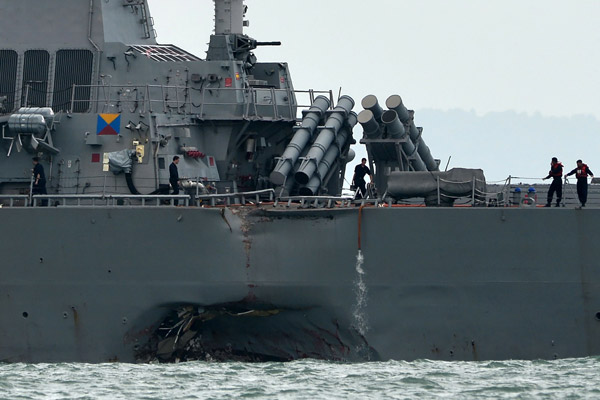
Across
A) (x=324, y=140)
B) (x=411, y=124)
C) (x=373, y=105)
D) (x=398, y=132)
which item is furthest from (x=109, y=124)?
(x=411, y=124)

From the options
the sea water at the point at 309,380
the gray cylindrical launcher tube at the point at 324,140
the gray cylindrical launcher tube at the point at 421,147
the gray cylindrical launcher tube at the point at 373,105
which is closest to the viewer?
the sea water at the point at 309,380

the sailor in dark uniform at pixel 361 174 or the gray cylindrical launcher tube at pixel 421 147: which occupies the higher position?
the gray cylindrical launcher tube at pixel 421 147

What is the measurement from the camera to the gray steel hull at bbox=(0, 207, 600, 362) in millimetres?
23250

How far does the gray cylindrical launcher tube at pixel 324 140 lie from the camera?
86.9ft

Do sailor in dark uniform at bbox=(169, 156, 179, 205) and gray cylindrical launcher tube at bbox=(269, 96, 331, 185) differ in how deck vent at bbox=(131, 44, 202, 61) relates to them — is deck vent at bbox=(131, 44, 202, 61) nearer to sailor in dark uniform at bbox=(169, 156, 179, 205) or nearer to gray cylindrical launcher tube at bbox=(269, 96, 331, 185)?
gray cylindrical launcher tube at bbox=(269, 96, 331, 185)

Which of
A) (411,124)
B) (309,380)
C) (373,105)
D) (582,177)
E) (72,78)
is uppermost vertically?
(72,78)

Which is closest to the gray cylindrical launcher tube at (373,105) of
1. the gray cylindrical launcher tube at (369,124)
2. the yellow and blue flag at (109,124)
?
the gray cylindrical launcher tube at (369,124)

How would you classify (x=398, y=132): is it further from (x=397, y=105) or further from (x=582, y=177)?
(x=582, y=177)

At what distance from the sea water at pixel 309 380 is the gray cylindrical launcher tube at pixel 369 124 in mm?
5287

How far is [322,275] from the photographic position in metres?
23.5

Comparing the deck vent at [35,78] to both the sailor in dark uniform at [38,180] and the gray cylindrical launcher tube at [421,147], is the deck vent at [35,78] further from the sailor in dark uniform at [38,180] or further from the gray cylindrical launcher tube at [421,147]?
the gray cylindrical launcher tube at [421,147]

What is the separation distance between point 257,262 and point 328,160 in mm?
4403

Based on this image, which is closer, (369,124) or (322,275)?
(322,275)

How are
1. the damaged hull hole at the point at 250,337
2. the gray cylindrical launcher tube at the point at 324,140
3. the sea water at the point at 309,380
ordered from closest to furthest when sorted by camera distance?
the sea water at the point at 309,380, the damaged hull hole at the point at 250,337, the gray cylindrical launcher tube at the point at 324,140
